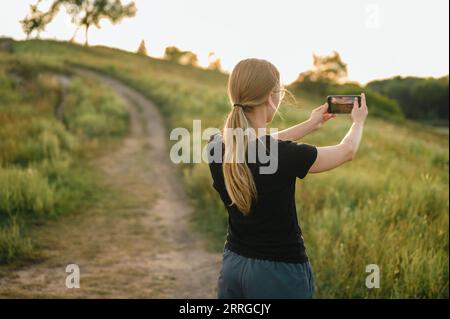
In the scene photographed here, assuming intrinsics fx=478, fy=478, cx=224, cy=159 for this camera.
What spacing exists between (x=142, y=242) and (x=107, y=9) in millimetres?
38014

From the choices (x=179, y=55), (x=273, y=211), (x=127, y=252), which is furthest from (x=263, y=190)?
(x=179, y=55)

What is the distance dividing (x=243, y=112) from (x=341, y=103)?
57cm

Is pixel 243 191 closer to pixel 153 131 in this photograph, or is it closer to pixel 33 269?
pixel 33 269

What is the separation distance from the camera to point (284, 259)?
85.1 inches

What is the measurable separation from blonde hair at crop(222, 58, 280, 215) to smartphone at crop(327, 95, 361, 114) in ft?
1.42

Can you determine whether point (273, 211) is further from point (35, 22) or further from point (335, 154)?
point (35, 22)

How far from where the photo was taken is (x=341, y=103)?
7.91ft

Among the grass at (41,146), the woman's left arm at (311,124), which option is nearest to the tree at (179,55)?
the grass at (41,146)

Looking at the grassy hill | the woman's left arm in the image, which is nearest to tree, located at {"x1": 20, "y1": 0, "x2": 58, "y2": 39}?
the grassy hill

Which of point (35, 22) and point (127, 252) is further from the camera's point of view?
point (35, 22)

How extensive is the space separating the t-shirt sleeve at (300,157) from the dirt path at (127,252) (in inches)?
122

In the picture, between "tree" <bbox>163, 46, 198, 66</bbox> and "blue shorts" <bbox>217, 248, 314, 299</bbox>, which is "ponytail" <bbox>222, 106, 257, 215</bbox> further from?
"tree" <bbox>163, 46, 198, 66</bbox>

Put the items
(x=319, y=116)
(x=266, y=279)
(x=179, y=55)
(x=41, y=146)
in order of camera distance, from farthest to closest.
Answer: (x=179, y=55) → (x=41, y=146) → (x=319, y=116) → (x=266, y=279)

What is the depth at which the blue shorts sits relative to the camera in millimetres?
2137
